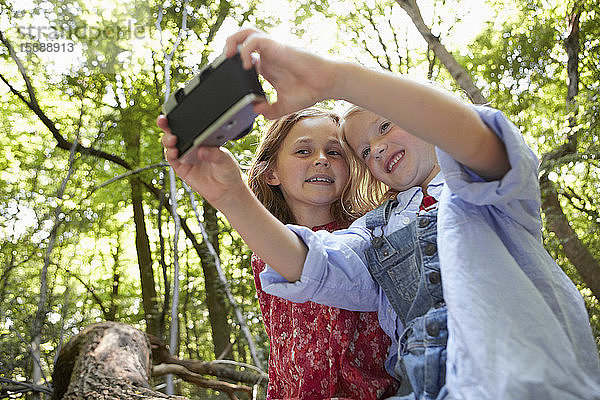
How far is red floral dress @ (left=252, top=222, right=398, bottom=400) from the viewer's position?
1337 mm

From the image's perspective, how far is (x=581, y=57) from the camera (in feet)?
19.5

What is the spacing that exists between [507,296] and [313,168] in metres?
0.84

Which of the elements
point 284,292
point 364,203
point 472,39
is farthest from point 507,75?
point 284,292

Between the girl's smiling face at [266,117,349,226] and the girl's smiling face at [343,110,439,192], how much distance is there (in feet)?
0.81

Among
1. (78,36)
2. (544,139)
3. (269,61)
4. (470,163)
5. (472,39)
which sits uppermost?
(472,39)

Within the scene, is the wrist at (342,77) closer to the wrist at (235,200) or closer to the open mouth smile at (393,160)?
the wrist at (235,200)

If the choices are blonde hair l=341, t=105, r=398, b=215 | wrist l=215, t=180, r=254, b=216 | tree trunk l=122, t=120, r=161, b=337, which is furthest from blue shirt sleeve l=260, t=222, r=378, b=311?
tree trunk l=122, t=120, r=161, b=337

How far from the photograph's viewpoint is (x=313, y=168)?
157cm

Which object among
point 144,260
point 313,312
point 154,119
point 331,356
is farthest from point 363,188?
point 144,260

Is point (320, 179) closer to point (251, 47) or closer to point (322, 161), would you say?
point (322, 161)

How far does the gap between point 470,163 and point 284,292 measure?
50cm

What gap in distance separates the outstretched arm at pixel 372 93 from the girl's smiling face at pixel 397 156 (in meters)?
0.40

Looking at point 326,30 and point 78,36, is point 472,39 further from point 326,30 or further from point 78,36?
point 78,36

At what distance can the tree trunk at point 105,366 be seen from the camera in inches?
71.6
